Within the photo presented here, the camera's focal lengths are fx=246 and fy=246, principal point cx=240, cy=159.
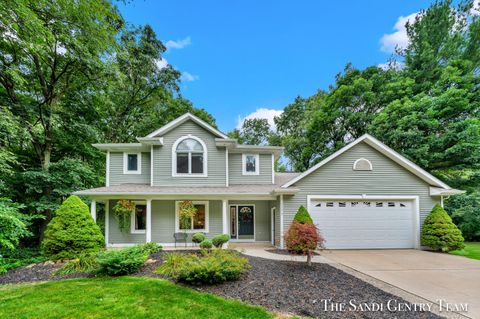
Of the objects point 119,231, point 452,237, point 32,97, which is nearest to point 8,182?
point 32,97

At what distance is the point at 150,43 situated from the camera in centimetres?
1950

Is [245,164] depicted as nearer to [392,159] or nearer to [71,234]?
[392,159]

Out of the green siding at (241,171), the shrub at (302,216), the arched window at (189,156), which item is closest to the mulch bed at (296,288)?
the shrub at (302,216)

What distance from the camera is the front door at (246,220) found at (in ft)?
43.9

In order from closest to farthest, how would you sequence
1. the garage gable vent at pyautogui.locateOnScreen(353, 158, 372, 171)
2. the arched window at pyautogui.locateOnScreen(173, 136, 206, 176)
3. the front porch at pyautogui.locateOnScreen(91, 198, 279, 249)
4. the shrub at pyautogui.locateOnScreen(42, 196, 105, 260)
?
the shrub at pyautogui.locateOnScreen(42, 196, 105, 260) → the garage gable vent at pyautogui.locateOnScreen(353, 158, 372, 171) → the front porch at pyautogui.locateOnScreen(91, 198, 279, 249) → the arched window at pyautogui.locateOnScreen(173, 136, 206, 176)

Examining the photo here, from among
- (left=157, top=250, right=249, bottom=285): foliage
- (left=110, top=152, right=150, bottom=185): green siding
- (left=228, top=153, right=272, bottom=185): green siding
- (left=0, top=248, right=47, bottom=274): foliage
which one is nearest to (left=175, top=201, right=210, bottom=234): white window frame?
(left=228, top=153, right=272, bottom=185): green siding

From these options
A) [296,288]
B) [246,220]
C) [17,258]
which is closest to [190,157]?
[246,220]

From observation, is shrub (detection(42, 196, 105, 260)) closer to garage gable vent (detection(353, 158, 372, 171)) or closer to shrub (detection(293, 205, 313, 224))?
shrub (detection(293, 205, 313, 224))

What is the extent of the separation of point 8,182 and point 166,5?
11.8 m

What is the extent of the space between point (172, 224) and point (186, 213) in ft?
5.82

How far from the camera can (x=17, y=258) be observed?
401 inches

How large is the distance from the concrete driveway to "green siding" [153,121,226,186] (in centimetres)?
637

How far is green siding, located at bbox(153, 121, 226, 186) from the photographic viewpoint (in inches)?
500

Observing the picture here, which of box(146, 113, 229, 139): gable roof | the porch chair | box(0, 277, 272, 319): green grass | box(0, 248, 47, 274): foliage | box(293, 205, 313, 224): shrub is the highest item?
box(146, 113, 229, 139): gable roof
